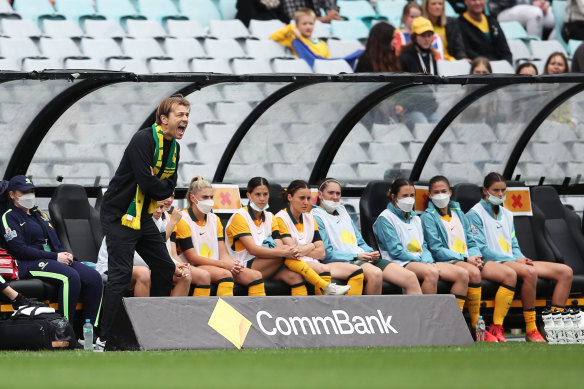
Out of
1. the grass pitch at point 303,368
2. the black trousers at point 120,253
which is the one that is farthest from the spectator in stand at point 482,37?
the black trousers at point 120,253

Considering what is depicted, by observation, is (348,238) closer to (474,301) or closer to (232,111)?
(474,301)

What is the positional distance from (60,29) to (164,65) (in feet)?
5.24

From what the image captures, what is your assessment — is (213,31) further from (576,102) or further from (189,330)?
(189,330)

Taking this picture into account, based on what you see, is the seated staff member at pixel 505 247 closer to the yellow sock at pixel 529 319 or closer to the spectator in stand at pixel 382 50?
the yellow sock at pixel 529 319

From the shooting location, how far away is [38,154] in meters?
11.9

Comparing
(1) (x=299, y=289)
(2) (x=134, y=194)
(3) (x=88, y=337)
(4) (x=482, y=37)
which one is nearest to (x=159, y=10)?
(4) (x=482, y=37)

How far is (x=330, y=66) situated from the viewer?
54.0 feet

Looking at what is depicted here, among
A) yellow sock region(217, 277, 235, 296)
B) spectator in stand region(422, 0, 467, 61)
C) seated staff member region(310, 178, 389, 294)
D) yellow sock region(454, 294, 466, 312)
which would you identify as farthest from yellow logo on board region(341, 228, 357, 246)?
spectator in stand region(422, 0, 467, 61)

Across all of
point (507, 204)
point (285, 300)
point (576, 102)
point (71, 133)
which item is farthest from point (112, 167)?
point (576, 102)

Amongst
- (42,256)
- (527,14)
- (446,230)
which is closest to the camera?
(42,256)

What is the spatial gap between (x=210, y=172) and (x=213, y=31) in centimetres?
498

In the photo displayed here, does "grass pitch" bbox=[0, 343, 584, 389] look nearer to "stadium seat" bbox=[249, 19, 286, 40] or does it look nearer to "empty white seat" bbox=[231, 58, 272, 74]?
"empty white seat" bbox=[231, 58, 272, 74]

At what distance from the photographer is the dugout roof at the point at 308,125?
11.7 m

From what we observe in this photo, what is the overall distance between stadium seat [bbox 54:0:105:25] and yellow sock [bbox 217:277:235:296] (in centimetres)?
677
